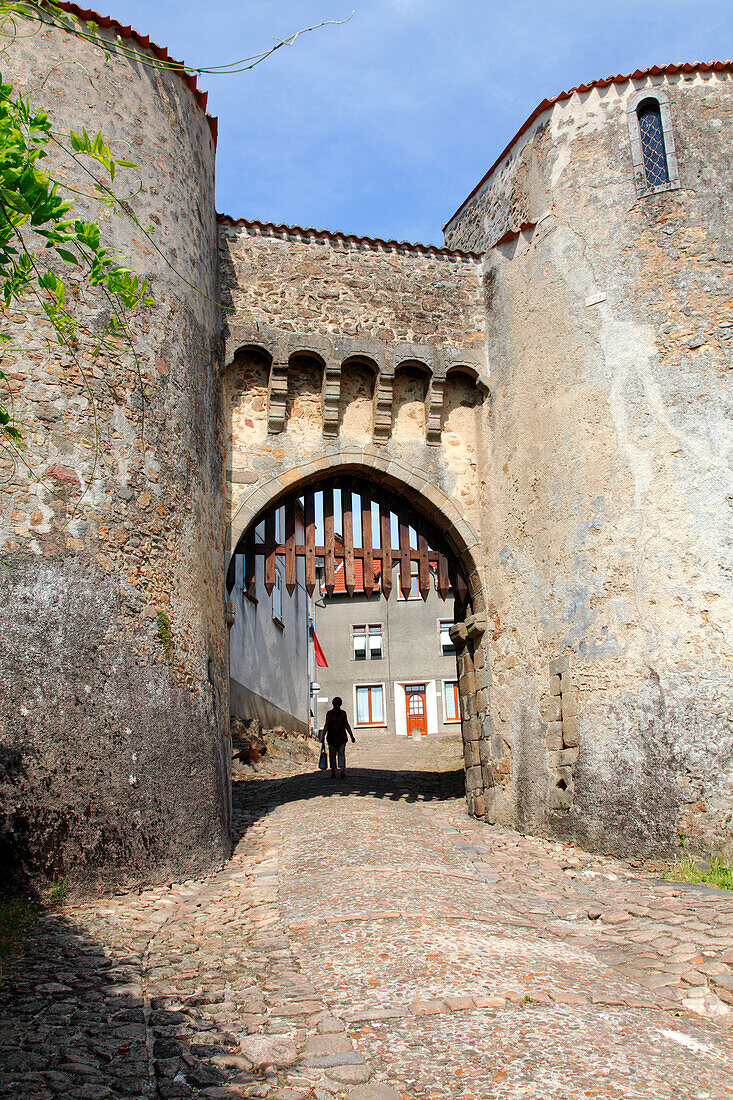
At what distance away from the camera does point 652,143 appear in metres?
7.08

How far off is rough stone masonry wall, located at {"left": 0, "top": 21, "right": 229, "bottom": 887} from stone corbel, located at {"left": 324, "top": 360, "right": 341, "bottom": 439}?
50.2 inches

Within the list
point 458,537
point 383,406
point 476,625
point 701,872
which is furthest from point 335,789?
point 701,872

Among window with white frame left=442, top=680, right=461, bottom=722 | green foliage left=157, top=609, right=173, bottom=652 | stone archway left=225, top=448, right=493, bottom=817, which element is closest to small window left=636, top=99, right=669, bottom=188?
stone archway left=225, top=448, right=493, bottom=817

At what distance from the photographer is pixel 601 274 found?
Answer: 693cm

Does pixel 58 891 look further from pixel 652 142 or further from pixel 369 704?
pixel 369 704

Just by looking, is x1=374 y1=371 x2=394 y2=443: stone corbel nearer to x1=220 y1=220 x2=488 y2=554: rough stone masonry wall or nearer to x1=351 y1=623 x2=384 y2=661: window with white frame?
x1=220 y1=220 x2=488 y2=554: rough stone masonry wall

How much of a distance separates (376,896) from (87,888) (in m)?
1.56

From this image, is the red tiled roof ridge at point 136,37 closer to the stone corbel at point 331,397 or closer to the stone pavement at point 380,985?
the stone corbel at point 331,397

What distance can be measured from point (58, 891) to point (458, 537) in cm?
443

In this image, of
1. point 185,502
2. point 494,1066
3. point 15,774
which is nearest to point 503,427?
point 185,502

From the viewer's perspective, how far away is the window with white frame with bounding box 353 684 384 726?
22375 mm

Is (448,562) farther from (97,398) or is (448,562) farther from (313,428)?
(97,398)

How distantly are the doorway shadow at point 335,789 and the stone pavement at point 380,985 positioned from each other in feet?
5.38

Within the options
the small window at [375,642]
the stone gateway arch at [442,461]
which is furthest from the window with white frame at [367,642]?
the stone gateway arch at [442,461]
